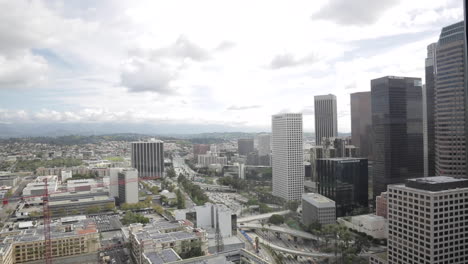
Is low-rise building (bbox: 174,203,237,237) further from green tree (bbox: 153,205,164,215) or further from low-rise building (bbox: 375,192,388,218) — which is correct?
low-rise building (bbox: 375,192,388,218)

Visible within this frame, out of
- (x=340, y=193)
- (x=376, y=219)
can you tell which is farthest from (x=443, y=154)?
(x=340, y=193)

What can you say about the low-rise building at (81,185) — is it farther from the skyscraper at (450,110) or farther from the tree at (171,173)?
the skyscraper at (450,110)

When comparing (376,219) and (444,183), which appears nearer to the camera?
(444,183)

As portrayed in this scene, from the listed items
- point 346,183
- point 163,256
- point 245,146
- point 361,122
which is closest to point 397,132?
point 346,183

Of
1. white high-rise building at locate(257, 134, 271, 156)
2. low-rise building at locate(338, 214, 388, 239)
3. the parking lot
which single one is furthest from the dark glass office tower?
the parking lot

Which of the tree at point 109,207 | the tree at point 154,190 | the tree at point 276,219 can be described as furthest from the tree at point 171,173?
the tree at point 276,219

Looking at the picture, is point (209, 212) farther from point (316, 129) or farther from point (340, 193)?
point (316, 129)
